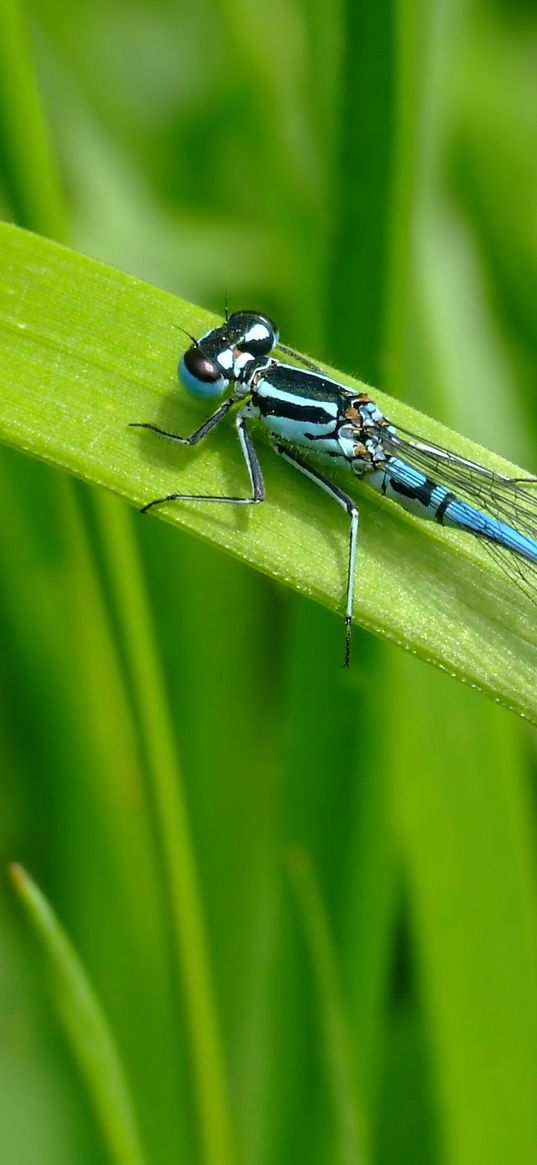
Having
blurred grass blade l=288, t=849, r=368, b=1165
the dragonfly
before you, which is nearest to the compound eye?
the dragonfly

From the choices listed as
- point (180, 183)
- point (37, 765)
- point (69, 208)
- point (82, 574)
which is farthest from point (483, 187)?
point (37, 765)

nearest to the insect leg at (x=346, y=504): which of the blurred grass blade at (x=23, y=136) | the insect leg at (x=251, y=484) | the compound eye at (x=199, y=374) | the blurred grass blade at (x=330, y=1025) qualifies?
the insect leg at (x=251, y=484)

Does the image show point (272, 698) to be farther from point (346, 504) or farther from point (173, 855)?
point (346, 504)

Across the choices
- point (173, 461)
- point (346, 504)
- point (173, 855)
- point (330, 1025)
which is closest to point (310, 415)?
point (346, 504)

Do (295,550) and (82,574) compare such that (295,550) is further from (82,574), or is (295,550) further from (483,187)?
(483,187)

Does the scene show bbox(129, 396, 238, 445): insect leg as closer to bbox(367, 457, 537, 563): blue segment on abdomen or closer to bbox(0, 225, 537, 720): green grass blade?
bbox(0, 225, 537, 720): green grass blade

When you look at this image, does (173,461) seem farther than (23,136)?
No
